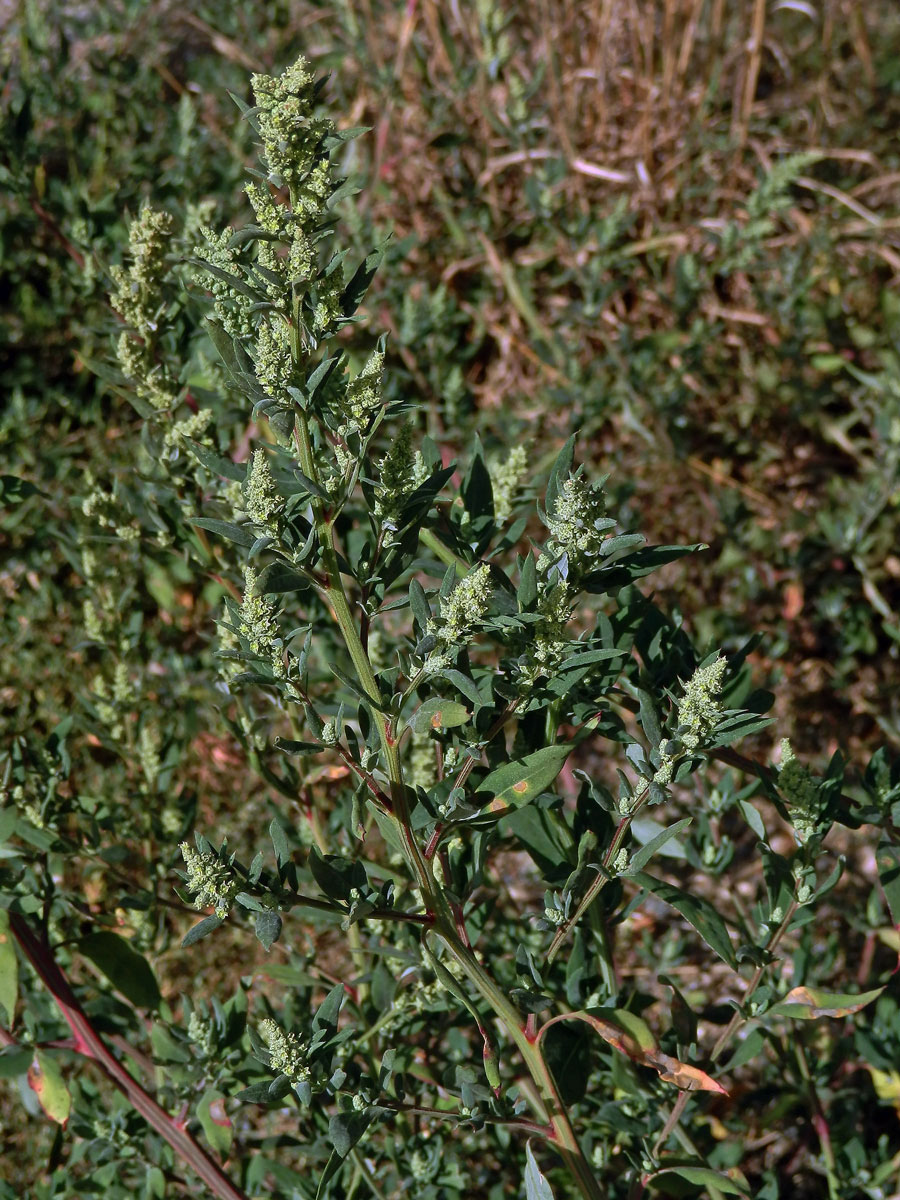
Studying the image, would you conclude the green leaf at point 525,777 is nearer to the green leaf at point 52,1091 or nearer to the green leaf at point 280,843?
the green leaf at point 280,843

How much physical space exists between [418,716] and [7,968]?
0.68 meters

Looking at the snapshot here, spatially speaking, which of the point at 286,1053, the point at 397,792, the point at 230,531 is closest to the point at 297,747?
the point at 397,792

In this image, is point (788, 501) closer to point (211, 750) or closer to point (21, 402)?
point (211, 750)

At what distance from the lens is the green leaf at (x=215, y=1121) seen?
4.66 ft

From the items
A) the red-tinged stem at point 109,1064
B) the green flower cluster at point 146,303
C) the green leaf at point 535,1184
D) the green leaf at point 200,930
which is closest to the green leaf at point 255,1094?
the green leaf at point 200,930

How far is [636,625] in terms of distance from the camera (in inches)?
48.4

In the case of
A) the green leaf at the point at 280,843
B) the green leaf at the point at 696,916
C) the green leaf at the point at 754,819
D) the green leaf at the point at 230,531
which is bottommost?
the green leaf at the point at 696,916

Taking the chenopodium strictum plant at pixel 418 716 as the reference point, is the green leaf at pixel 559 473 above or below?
above

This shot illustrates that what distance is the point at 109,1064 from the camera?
142cm

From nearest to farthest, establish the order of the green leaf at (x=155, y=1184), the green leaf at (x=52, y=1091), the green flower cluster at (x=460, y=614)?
the green flower cluster at (x=460, y=614) < the green leaf at (x=52, y=1091) < the green leaf at (x=155, y=1184)

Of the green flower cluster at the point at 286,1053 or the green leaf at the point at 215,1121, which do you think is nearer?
the green flower cluster at the point at 286,1053

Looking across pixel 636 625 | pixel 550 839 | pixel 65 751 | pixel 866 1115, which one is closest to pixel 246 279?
pixel 636 625

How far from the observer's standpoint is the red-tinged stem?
4.55ft

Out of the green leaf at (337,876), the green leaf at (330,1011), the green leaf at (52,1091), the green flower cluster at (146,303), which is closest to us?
the green leaf at (337,876)
